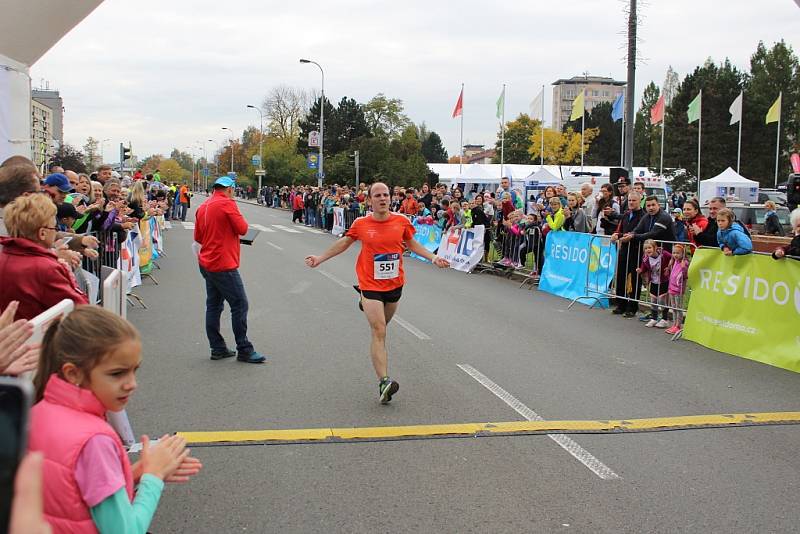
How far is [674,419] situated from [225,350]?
476 cm

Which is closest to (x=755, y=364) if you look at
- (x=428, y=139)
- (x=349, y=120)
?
(x=349, y=120)

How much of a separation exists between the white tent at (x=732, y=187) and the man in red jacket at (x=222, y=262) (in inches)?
1332

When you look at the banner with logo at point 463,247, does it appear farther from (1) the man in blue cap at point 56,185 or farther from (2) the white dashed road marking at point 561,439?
(1) the man in blue cap at point 56,185

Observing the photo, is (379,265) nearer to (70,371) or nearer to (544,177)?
(70,371)

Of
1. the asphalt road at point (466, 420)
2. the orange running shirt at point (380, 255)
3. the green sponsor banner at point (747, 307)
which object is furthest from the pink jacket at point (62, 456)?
the green sponsor banner at point (747, 307)

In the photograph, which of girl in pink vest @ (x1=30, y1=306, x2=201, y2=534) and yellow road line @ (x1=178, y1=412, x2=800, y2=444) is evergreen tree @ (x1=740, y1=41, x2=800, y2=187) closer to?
yellow road line @ (x1=178, y1=412, x2=800, y2=444)

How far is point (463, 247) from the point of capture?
19.0 m

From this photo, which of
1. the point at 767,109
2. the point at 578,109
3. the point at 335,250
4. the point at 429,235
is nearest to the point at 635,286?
the point at 335,250

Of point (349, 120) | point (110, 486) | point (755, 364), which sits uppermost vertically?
point (349, 120)

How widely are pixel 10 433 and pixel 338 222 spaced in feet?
105

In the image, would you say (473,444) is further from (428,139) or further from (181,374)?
(428,139)

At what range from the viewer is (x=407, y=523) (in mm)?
4082

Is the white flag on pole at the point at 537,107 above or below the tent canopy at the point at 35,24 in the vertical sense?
above

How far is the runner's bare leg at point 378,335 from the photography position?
6.66 metres
